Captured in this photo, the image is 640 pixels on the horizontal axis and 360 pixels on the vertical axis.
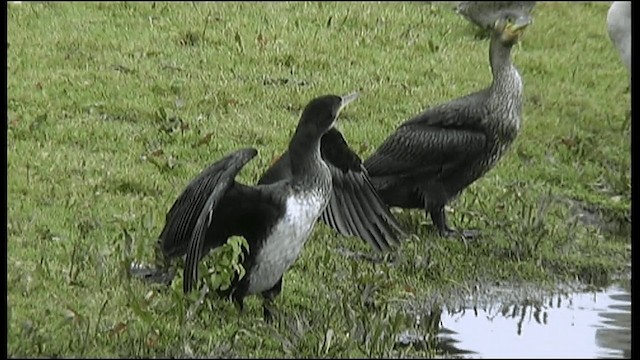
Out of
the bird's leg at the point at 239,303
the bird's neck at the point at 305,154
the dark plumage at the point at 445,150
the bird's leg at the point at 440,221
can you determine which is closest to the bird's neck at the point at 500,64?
the dark plumage at the point at 445,150

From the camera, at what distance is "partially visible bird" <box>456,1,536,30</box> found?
14281mm

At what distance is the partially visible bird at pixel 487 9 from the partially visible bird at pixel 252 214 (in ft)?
22.9

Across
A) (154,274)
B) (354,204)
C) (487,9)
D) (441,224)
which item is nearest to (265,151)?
(441,224)

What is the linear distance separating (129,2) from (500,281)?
20.4ft

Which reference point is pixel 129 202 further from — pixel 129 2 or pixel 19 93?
pixel 129 2

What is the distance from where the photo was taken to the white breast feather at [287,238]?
7238mm

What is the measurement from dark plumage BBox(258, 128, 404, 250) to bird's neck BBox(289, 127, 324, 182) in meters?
0.55

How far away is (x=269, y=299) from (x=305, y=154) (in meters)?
0.72

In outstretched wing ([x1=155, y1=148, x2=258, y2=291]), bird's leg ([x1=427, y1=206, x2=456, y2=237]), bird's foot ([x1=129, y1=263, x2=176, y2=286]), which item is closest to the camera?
outstretched wing ([x1=155, y1=148, x2=258, y2=291])

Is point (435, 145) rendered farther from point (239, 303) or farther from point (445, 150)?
point (239, 303)

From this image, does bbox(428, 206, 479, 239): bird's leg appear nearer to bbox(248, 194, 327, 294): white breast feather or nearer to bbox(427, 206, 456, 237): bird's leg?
bbox(427, 206, 456, 237): bird's leg

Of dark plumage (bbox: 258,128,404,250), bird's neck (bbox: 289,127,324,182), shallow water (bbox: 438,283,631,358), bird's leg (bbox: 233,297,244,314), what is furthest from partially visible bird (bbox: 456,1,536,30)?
bird's leg (bbox: 233,297,244,314)

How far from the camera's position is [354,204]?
26.9ft

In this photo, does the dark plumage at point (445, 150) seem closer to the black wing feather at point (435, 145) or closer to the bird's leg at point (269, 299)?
the black wing feather at point (435, 145)
